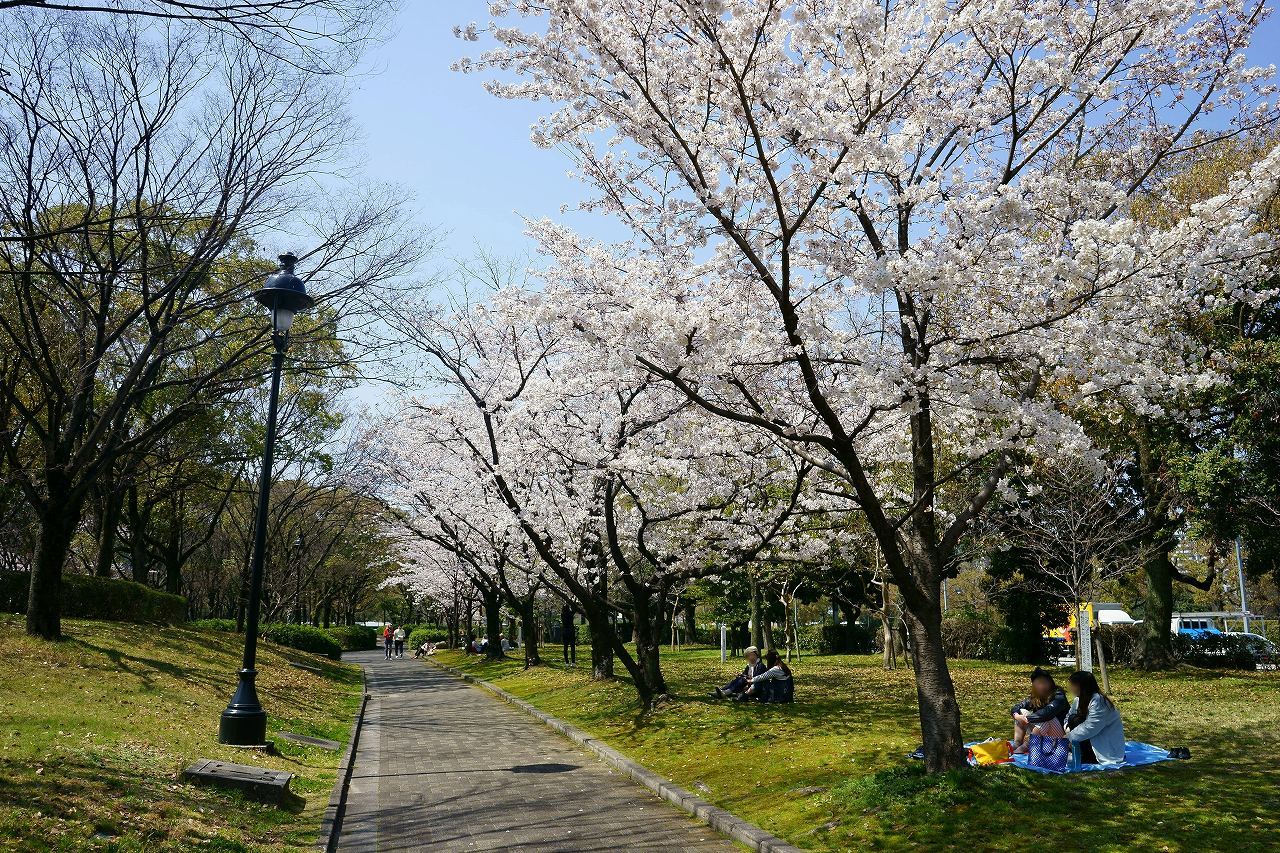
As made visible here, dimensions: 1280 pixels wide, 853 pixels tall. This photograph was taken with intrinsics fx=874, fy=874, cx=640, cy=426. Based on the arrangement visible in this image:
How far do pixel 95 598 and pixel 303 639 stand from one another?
44.1ft

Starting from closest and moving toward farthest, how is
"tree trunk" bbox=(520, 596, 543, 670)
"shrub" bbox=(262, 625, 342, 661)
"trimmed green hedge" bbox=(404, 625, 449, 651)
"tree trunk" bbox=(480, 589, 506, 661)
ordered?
"tree trunk" bbox=(520, 596, 543, 670), "shrub" bbox=(262, 625, 342, 661), "tree trunk" bbox=(480, 589, 506, 661), "trimmed green hedge" bbox=(404, 625, 449, 651)

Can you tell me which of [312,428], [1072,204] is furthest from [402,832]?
[312,428]

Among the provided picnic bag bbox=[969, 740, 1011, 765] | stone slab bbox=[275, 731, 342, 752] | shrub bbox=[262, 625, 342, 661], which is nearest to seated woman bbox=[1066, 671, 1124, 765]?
picnic bag bbox=[969, 740, 1011, 765]

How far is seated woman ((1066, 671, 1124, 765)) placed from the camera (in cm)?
784

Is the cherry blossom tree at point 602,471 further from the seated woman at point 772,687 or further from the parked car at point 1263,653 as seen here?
the parked car at point 1263,653

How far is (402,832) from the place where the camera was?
7.41 meters

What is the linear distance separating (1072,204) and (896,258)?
103 inches

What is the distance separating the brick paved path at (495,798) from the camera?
7090 mm

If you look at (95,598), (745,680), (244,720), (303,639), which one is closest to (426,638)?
(303,639)

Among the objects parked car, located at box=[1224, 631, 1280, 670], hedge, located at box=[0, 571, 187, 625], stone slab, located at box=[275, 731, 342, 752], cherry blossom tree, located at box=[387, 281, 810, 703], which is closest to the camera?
stone slab, located at box=[275, 731, 342, 752]

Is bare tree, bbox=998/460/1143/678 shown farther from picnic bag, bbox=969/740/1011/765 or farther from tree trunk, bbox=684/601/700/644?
tree trunk, bbox=684/601/700/644

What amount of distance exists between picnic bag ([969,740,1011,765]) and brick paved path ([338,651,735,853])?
9.37ft

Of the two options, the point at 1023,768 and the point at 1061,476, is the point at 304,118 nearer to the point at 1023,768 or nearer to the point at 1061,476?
the point at 1023,768

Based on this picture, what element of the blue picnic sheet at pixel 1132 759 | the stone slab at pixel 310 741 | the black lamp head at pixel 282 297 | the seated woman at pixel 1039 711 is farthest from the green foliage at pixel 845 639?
the black lamp head at pixel 282 297
